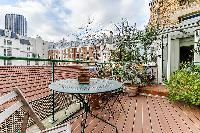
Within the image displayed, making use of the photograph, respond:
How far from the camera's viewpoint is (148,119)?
4207mm

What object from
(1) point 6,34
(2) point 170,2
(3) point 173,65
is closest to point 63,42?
(1) point 6,34

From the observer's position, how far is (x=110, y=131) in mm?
3461

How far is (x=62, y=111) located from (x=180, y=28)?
253 inches

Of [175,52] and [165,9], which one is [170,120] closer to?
[175,52]

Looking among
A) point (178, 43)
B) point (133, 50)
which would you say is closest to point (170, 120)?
point (133, 50)

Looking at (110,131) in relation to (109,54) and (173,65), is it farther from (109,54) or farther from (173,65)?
(173,65)

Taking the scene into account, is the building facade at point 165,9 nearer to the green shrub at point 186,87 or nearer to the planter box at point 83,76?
the green shrub at point 186,87

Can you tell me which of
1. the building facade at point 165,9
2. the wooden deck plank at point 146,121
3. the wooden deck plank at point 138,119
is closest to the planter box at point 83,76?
the wooden deck plank at point 138,119

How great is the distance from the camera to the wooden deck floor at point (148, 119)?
3592 mm

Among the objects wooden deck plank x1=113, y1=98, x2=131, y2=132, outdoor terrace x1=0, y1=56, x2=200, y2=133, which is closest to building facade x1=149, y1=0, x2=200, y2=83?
outdoor terrace x1=0, y1=56, x2=200, y2=133

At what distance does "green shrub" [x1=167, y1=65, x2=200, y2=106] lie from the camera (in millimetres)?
5051

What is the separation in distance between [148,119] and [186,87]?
1.76m

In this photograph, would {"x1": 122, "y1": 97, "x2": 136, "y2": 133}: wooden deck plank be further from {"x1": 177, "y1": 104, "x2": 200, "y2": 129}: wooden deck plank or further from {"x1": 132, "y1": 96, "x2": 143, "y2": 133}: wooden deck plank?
{"x1": 177, "y1": 104, "x2": 200, "y2": 129}: wooden deck plank

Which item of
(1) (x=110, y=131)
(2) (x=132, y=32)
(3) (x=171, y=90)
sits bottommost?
(1) (x=110, y=131)
